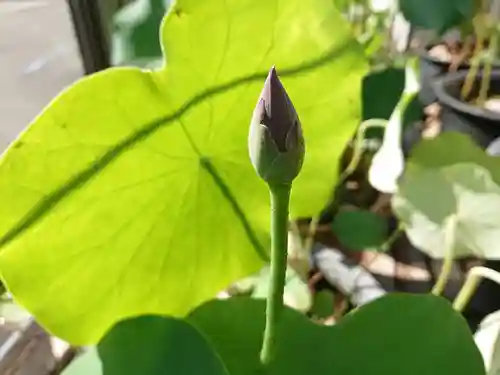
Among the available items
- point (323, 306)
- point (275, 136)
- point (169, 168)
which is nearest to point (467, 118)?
point (323, 306)

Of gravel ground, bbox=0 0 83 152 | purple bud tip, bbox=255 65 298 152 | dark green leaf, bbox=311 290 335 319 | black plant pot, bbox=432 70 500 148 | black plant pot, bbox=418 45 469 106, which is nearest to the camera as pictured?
purple bud tip, bbox=255 65 298 152

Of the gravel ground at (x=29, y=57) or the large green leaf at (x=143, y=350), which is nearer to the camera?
the large green leaf at (x=143, y=350)

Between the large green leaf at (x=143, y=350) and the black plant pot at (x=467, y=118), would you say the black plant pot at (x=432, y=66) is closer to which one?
the black plant pot at (x=467, y=118)

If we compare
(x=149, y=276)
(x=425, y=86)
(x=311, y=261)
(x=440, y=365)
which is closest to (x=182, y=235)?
(x=149, y=276)

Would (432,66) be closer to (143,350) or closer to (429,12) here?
(429,12)

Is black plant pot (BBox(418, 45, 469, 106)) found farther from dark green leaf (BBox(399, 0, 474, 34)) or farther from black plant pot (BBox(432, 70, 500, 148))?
dark green leaf (BBox(399, 0, 474, 34))

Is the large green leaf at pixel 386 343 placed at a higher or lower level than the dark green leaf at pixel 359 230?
higher

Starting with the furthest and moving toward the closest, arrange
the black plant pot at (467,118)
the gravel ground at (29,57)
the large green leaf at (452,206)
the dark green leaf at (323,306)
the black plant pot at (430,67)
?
the black plant pot at (430,67) → the black plant pot at (467,118) → the gravel ground at (29,57) → the dark green leaf at (323,306) → the large green leaf at (452,206)

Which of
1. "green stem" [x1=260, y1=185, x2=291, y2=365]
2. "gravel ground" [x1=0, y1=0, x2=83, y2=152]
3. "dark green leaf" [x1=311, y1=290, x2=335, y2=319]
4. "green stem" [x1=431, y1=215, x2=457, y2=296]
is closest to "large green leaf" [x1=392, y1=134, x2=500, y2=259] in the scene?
"green stem" [x1=431, y1=215, x2=457, y2=296]

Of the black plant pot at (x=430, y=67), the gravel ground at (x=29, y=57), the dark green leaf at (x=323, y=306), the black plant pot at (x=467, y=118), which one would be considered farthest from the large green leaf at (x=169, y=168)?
the black plant pot at (x=430, y=67)
